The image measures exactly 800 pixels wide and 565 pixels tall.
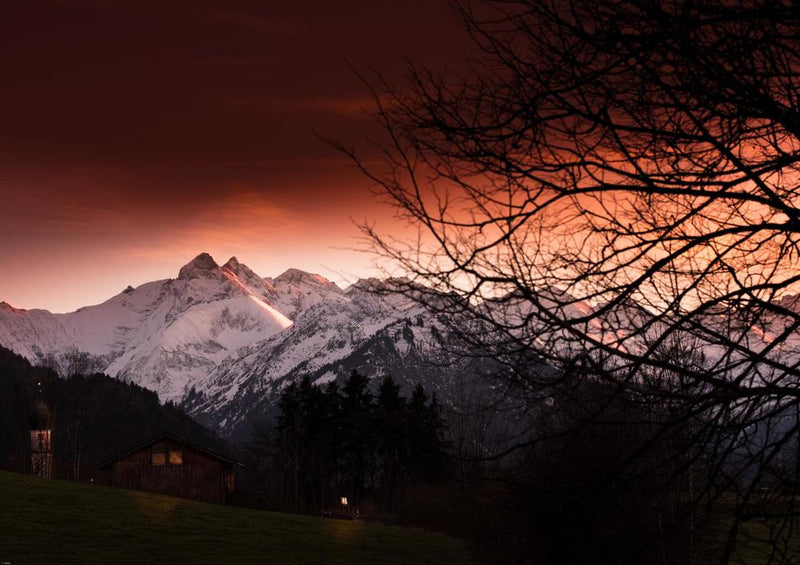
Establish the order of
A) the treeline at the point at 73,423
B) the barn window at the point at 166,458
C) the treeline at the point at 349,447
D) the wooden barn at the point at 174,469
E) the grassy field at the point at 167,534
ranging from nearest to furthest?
the grassy field at the point at 167,534 → the wooden barn at the point at 174,469 → the barn window at the point at 166,458 → the treeline at the point at 349,447 → the treeline at the point at 73,423

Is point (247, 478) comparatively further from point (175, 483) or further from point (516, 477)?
point (516, 477)

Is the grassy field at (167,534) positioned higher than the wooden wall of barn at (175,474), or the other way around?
the wooden wall of barn at (175,474)

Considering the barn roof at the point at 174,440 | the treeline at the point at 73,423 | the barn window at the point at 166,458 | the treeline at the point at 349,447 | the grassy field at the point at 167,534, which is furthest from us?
the treeline at the point at 73,423

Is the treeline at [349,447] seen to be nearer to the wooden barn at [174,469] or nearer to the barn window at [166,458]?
the wooden barn at [174,469]

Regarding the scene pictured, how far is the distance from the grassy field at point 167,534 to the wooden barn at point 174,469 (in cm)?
1465

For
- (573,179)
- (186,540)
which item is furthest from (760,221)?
(186,540)

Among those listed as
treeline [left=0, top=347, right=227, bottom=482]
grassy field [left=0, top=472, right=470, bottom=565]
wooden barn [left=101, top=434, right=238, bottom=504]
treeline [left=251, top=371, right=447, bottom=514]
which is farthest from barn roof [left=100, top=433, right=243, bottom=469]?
grassy field [left=0, top=472, right=470, bottom=565]

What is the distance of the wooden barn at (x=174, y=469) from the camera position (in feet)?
224

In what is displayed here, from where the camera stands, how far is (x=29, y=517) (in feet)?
123

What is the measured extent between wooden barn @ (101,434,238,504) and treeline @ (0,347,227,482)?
1012 centimetres

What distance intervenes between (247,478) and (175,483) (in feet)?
127

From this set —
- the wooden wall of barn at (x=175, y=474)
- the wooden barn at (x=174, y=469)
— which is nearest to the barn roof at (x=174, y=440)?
the wooden barn at (x=174, y=469)

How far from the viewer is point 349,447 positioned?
3479 inches

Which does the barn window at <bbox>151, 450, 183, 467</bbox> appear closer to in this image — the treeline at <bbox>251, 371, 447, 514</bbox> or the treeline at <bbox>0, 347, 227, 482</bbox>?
the treeline at <bbox>251, 371, 447, 514</bbox>
